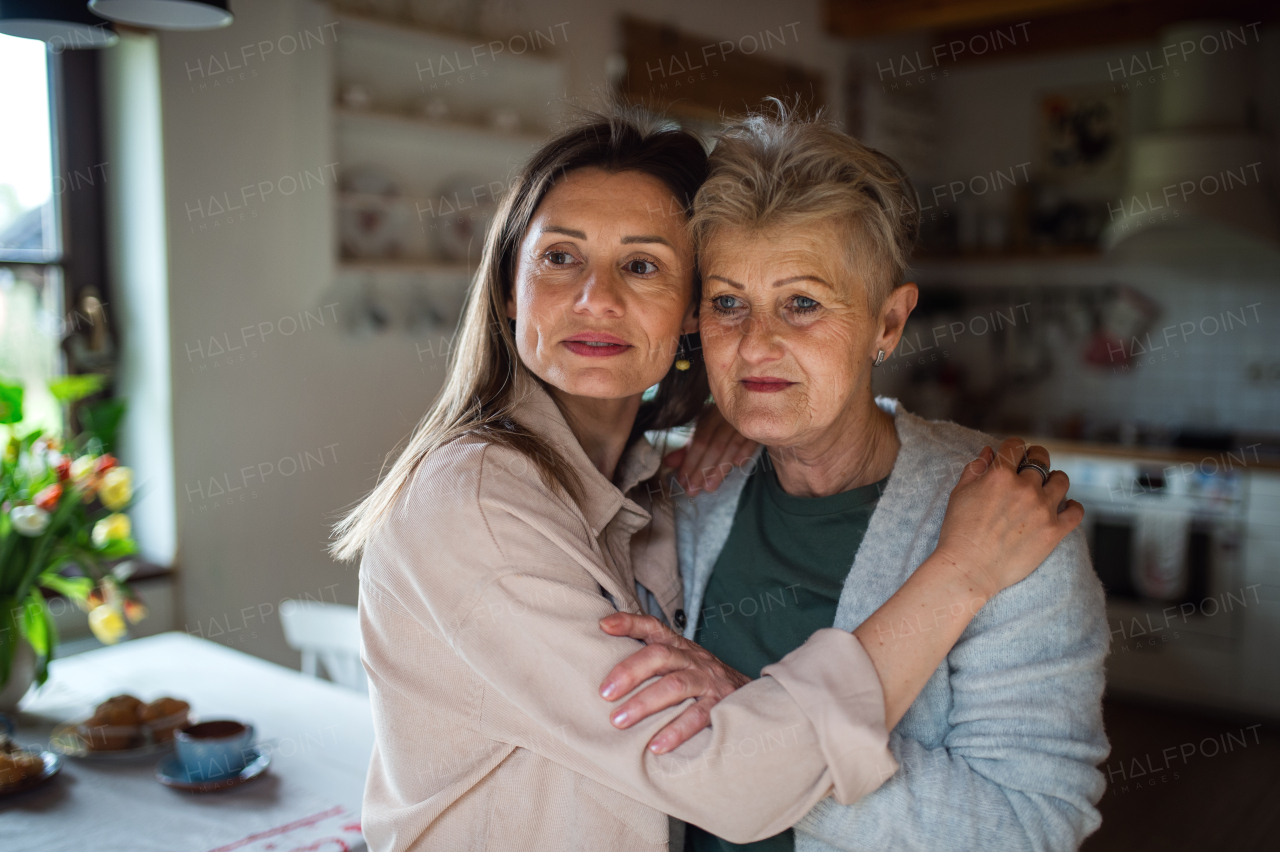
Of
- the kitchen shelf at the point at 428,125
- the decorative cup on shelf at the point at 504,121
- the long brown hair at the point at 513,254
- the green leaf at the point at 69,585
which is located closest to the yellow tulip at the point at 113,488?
the green leaf at the point at 69,585

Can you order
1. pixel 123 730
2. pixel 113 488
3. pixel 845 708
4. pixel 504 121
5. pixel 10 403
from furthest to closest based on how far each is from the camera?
1. pixel 504 121
2. pixel 113 488
3. pixel 10 403
4. pixel 123 730
5. pixel 845 708

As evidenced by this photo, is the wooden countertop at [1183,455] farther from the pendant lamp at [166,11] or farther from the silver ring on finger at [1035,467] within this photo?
the pendant lamp at [166,11]

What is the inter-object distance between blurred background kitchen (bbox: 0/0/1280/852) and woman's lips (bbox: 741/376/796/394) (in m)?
1.12

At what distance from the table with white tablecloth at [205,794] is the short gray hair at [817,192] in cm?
106

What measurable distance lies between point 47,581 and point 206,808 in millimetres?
657

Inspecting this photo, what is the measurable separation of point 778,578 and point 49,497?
1.36 metres

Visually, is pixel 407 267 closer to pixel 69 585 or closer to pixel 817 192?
pixel 69 585

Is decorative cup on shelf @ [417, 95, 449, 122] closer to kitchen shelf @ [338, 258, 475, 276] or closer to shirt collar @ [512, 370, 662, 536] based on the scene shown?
kitchen shelf @ [338, 258, 475, 276]

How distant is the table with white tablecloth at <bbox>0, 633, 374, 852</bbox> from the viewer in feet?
4.84

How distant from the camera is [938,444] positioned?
1332 millimetres

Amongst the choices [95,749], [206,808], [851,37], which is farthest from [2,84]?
[851,37]

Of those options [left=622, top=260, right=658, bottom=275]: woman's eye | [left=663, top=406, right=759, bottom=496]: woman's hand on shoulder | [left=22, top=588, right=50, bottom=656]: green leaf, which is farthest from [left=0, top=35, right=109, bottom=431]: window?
[left=622, top=260, right=658, bottom=275]: woman's eye

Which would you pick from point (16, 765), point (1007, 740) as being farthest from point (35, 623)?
point (1007, 740)

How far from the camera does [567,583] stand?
1092 mm
